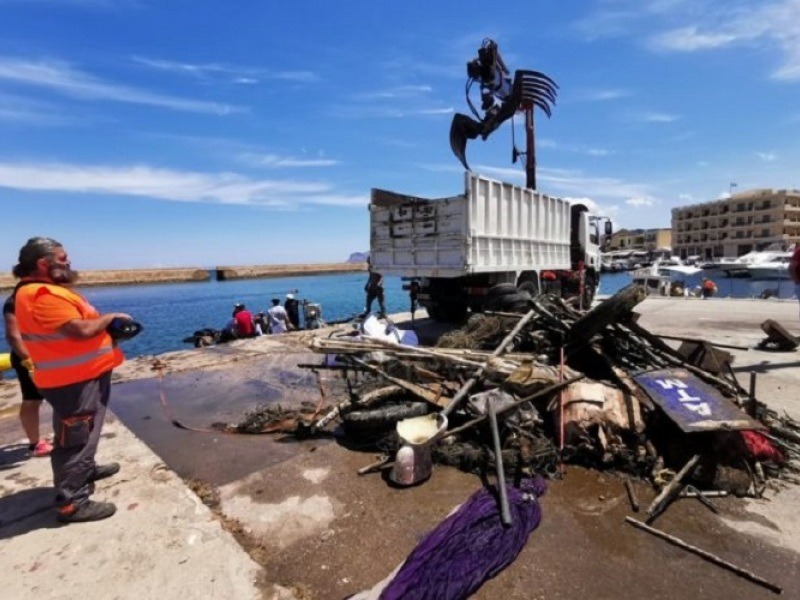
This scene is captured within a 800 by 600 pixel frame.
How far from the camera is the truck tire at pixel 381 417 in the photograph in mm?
4133

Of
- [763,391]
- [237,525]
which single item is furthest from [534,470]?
[763,391]

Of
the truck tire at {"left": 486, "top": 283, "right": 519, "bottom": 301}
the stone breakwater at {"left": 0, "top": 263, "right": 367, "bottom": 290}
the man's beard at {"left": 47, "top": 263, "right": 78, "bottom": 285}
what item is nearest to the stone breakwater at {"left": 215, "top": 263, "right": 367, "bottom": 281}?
the stone breakwater at {"left": 0, "top": 263, "right": 367, "bottom": 290}

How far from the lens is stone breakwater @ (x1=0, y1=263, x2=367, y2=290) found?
2997 inches

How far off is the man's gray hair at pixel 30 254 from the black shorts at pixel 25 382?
1453 mm

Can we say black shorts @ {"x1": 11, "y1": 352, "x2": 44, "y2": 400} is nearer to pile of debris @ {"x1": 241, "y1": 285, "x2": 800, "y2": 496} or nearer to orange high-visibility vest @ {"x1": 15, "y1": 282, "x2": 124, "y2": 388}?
orange high-visibility vest @ {"x1": 15, "y1": 282, "x2": 124, "y2": 388}

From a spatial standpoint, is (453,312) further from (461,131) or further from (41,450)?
(41,450)

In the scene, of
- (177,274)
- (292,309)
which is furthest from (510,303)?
(177,274)

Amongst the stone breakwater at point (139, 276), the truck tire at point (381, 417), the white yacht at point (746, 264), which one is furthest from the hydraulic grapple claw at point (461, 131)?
the stone breakwater at point (139, 276)

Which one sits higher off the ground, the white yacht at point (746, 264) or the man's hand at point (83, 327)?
the man's hand at point (83, 327)

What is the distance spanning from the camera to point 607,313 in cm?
477

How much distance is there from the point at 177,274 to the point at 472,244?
91759 mm

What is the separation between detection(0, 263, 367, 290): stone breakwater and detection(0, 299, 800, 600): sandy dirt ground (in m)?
76.5

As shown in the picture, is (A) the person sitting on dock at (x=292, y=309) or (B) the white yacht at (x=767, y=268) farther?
(B) the white yacht at (x=767, y=268)

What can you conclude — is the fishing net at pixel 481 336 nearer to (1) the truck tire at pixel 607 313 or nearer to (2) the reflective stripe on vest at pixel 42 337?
(1) the truck tire at pixel 607 313
